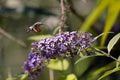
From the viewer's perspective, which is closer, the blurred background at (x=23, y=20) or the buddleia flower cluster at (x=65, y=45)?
the buddleia flower cluster at (x=65, y=45)

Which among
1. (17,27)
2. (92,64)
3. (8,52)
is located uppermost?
(17,27)

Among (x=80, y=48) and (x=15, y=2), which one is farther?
(x=15, y=2)

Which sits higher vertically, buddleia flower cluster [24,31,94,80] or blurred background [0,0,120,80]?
blurred background [0,0,120,80]

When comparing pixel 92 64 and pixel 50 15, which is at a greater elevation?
pixel 50 15

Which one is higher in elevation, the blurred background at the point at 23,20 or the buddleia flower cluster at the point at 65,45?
the blurred background at the point at 23,20

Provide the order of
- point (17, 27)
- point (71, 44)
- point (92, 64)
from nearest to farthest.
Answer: point (71, 44) → point (92, 64) → point (17, 27)

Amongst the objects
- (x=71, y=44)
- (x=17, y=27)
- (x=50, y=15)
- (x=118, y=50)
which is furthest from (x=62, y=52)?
(x=17, y=27)

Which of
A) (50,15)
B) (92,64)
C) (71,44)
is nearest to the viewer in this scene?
(71,44)

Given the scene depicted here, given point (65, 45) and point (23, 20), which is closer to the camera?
point (65, 45)

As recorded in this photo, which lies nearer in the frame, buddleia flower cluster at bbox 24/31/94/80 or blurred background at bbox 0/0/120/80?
buddleia flower cluster at bbox 24/31/94/80

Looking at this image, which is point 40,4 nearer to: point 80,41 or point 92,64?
point 92,64

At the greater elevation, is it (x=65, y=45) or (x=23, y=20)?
(x=23, y=20)
